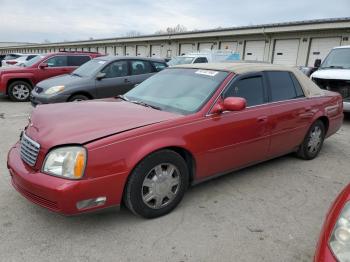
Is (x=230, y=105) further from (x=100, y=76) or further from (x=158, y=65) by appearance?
(x=158, y=65)

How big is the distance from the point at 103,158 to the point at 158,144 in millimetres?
554

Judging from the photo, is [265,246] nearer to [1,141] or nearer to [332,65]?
[1,141]

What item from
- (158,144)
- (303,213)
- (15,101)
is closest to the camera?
(158,144)

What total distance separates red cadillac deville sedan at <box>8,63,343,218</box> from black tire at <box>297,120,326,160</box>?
0.15m

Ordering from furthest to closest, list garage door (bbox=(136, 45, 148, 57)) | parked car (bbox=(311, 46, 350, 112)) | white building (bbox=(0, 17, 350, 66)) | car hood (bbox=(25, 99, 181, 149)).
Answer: garage door (bbox=(136, 45, 148, 57)) < white building (bbox=(0, 17, 350, 66)) < parked car (bbox=(311, 46, 350, 112)) < car hood (bbox=(25, 99, 181, 149))

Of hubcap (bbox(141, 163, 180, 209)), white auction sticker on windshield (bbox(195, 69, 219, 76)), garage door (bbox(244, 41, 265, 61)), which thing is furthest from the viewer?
garage door (bbox(244, 41, 265, 61))

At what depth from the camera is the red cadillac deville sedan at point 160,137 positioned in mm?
2633

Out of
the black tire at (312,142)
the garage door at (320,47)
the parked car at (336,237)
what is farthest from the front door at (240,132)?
the garage door at (320,47)

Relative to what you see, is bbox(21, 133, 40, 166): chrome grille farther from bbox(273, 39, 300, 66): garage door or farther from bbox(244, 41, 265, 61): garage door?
bbox(244, 41, 265, 61): garage door

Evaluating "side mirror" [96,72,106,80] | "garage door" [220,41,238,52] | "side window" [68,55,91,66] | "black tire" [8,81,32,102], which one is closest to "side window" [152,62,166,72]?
"side mirror" [96,72,106,80]

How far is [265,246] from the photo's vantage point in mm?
2762

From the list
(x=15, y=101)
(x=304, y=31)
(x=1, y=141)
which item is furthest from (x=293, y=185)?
(x=304, y=31)

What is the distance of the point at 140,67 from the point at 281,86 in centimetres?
516

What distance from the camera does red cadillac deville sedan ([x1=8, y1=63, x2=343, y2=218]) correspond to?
2.63 m
